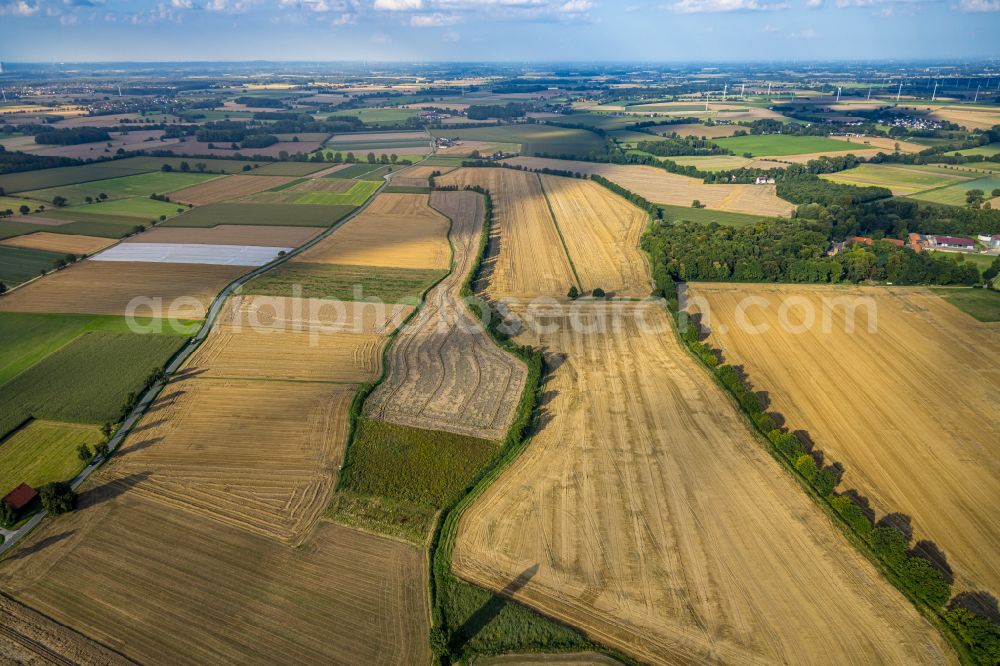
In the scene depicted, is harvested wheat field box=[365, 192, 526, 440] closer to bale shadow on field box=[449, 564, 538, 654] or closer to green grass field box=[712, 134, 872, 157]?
bale shadow on field box=[449, 564, 538, 654]

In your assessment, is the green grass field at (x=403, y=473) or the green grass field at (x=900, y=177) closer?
the green grass field at (x=403, y=473)

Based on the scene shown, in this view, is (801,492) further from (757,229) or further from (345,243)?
(345,243)

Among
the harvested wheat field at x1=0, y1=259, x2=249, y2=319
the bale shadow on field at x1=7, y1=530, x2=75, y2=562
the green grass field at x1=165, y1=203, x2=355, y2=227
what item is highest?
the green grass field at x1=165, y1=203, x2=355, y2=227

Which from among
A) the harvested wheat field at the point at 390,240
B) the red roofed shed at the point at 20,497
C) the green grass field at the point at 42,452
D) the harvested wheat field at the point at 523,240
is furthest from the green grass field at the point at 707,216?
the red roofed shed at the point at 20,497

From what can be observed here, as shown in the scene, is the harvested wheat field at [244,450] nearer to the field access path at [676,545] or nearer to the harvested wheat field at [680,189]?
the field access path at [676,545]

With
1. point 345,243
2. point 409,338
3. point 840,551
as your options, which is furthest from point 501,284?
point 840,551

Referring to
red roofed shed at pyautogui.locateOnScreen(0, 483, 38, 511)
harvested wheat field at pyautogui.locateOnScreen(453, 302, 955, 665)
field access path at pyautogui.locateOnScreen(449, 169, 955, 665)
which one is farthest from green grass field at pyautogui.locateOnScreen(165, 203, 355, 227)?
harvested wheat field at pyautogui.locateOnScreen(453, 302, 955, 665)
